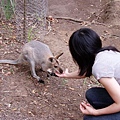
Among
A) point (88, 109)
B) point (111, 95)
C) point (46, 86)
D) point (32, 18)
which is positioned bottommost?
point (46, 86)

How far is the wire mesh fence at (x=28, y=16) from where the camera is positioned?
548 cm

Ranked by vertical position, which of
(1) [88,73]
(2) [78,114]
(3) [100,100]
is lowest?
(2) [78,114]

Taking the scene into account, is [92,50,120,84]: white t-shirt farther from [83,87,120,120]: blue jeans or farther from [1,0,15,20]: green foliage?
[1,0,15,20]: green foliage

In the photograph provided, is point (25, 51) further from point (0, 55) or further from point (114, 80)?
point (114, 80)

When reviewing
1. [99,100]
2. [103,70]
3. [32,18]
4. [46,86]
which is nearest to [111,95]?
[103,70]

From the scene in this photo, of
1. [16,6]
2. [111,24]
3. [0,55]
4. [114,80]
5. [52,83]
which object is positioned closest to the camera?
[114,80]

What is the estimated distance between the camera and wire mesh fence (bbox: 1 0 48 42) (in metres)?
5.48

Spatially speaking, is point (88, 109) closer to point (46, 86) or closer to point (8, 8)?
point (46, 86)

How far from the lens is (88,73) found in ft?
10.1

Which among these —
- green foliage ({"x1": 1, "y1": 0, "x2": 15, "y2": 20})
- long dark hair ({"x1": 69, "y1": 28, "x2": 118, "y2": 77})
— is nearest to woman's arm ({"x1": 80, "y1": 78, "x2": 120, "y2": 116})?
long dark hair ({"x1": 69, "y1": 28, "x2": 118, "y2": 77})

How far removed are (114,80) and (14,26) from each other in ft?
10.9

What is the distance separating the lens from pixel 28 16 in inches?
228

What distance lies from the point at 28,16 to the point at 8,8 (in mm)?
379

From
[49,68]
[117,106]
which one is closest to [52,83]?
[49,68]
